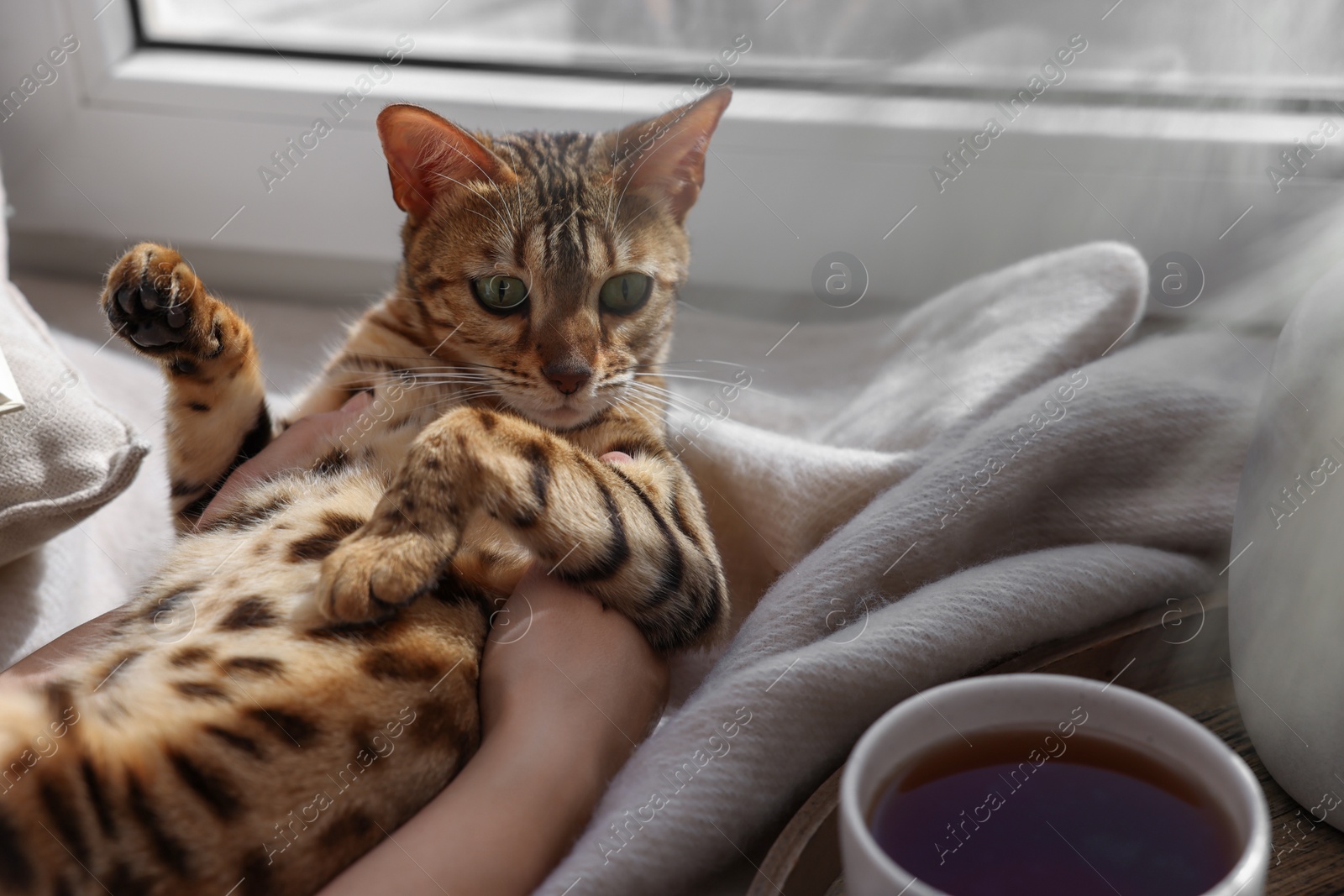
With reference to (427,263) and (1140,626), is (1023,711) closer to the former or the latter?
(1140,626)

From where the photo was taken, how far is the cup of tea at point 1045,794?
1.59 ft

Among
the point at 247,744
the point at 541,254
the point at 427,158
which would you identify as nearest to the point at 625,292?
the point at 541,254

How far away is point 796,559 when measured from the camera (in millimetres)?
977

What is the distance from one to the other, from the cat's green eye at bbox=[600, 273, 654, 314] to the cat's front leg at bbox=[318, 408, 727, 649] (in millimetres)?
194

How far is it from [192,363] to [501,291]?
0.32 meters

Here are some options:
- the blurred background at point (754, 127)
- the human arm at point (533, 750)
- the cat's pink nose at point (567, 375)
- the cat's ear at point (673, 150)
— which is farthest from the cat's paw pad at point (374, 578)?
the blurred background at point (754, 127)

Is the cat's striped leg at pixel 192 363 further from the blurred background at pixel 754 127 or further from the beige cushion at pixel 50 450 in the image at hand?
the blurred background at pixel 754 127

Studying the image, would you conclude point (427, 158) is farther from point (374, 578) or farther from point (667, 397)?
point (374, 578)

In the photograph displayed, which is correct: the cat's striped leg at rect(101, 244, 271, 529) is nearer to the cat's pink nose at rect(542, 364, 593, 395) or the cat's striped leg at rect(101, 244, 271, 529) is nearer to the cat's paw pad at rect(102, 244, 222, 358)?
the cat's paw pad at rect(102, 244, 222, 358)

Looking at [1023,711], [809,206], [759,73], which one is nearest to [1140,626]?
[1023,711]

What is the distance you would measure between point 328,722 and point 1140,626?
0.60 meters

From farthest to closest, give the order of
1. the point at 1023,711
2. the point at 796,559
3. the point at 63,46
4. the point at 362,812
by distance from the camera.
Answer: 1. the point at 63,46
2. the point at 796,559
3. the point at 362,812
4. the point at 1023,711

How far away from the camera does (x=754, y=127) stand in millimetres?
1379

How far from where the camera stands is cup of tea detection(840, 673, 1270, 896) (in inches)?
19.0
